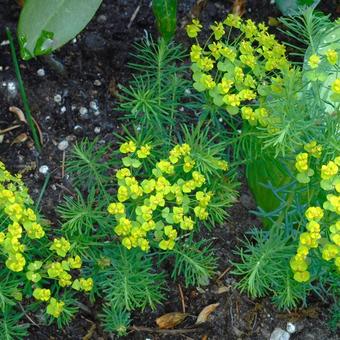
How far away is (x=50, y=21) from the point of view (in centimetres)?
152

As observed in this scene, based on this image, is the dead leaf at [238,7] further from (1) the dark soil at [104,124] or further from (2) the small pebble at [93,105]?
(2) the small pebble at [93,105]

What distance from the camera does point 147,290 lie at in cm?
143

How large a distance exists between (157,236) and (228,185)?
0.22 metres

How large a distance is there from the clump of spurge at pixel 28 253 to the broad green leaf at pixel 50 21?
10.9 inches

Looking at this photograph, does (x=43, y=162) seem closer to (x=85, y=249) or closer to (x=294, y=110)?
(x=85, y=249)

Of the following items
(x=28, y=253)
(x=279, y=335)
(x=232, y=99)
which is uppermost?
(x=232, y=99)

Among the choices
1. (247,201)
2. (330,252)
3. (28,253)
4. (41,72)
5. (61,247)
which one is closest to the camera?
(330,252)

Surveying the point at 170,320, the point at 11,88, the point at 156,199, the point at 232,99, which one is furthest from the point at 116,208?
the point at 11,88

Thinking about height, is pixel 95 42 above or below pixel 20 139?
above

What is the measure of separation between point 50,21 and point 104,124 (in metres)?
0.36

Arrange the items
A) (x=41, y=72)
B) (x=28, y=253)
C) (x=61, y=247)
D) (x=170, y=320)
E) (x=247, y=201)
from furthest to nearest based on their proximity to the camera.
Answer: (x=41, y=72), (x=247, y=201), (x=170, y=320), (x=28, y=253), (x=61, y=247)

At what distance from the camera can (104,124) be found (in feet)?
5.94

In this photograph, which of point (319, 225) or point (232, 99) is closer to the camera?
point (319, 225)

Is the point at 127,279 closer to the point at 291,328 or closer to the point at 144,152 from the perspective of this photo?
the point at 144,152
